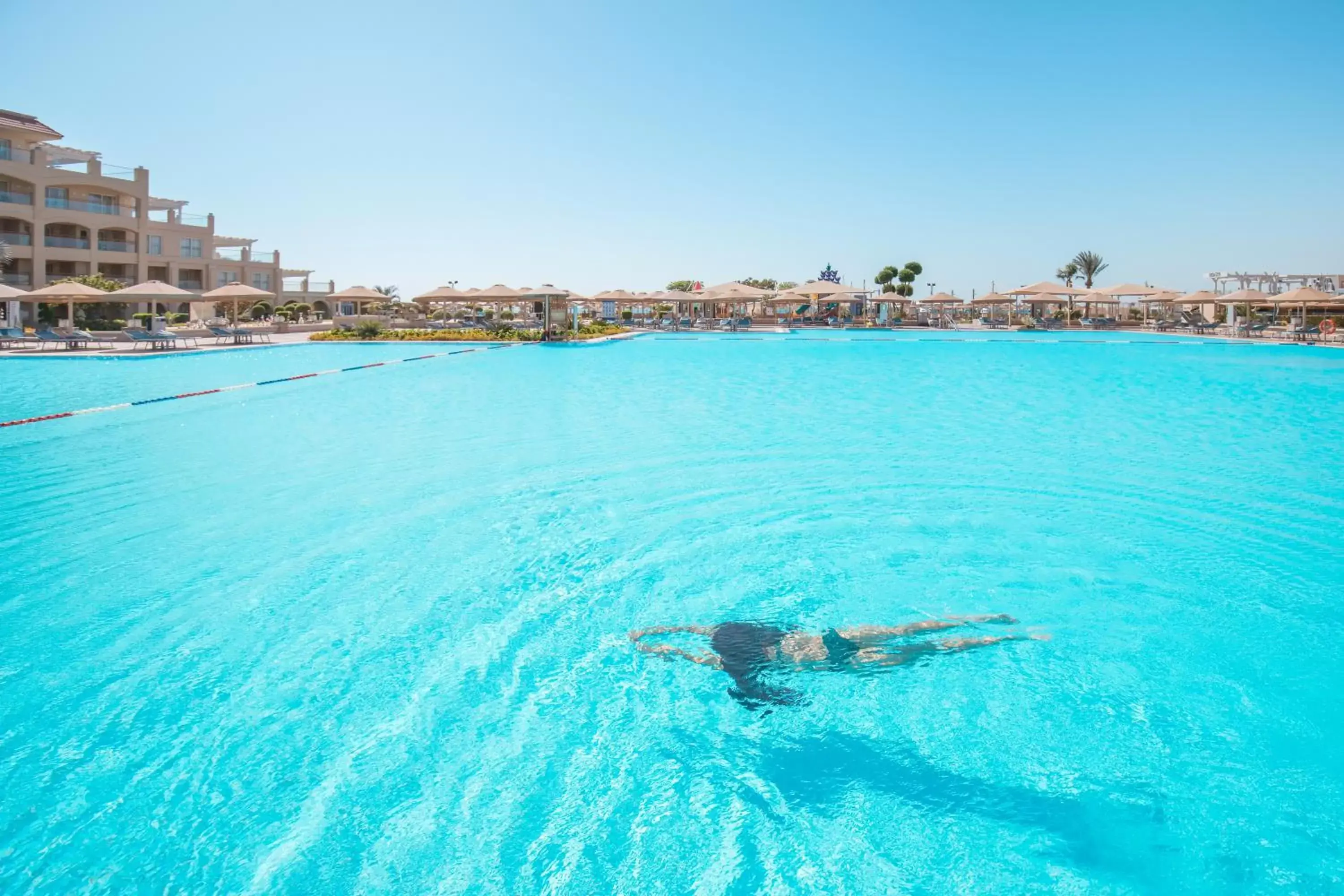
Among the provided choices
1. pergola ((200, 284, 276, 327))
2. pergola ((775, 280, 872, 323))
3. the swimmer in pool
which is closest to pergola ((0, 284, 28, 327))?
pergola ((200, 284, 276, 327))

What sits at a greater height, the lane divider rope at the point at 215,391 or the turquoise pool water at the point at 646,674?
the lane divider rope at the point at 215,391

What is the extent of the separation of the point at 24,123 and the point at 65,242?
4939 mm

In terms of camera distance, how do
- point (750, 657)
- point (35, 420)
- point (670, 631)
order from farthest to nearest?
point (35, 420)
point (670, 631)
point (750, 657)

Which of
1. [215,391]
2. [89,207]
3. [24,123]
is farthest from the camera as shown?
[89,207]

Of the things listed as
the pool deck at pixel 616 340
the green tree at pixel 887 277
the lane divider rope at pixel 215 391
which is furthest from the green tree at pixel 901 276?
the lane divider rope at pixel 215 391

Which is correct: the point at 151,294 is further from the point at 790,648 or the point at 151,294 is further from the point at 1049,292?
the point at 1049,292

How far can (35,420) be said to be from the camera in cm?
1095

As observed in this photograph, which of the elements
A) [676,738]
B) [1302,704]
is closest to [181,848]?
[676,738]

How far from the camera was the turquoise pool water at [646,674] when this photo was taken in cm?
267

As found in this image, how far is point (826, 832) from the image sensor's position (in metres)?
2.77

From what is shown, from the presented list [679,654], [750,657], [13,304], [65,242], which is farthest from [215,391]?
[65,242]

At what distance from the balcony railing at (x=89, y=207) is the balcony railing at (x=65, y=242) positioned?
1.32 metres

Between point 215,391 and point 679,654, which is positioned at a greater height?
point 215,391

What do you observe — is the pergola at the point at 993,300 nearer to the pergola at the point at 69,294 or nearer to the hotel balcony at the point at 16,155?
the pergola at the point at 69,294
